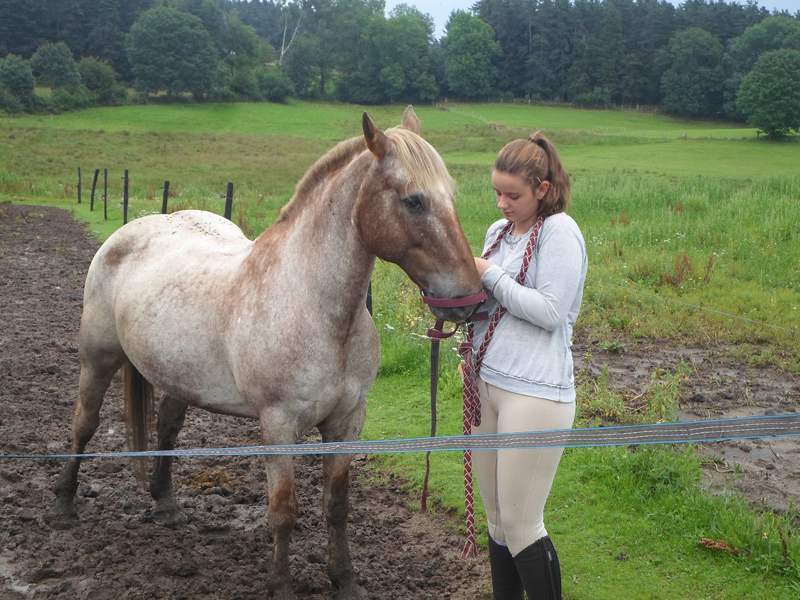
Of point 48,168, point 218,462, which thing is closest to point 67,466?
point 218,462

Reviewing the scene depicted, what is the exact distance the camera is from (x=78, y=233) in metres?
17.5

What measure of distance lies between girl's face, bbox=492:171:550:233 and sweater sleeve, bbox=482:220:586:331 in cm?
14

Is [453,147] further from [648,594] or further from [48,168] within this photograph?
[648,594]

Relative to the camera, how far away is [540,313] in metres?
2.78

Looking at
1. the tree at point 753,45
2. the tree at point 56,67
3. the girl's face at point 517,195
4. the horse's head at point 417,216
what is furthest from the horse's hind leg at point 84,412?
the tree at point 56,67

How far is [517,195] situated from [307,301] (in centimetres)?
114

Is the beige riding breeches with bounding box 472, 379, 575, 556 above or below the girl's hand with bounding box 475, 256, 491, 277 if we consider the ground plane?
below

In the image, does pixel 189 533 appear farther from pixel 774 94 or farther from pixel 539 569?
pixel 774 94

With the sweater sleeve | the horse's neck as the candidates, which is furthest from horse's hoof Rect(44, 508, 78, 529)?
the sweater sleeve

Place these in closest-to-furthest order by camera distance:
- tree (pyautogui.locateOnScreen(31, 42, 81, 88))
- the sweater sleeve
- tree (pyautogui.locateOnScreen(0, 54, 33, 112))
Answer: the sweater sleeve → tree (pyautogui.locateOnScreen(0, 54, 33, 112)) → tree (pyautogui.locateOnScreen(31, 42, 81, 88))

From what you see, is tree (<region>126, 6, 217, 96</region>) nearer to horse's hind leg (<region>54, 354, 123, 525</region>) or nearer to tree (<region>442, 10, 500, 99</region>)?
tree (<region>442, 10, 500, 99</region>)

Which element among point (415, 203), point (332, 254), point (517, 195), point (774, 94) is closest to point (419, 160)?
point (415, 203)

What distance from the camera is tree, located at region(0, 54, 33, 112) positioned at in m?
57.6

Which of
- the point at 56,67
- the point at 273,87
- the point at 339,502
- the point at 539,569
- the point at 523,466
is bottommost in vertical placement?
the point at 339,502
